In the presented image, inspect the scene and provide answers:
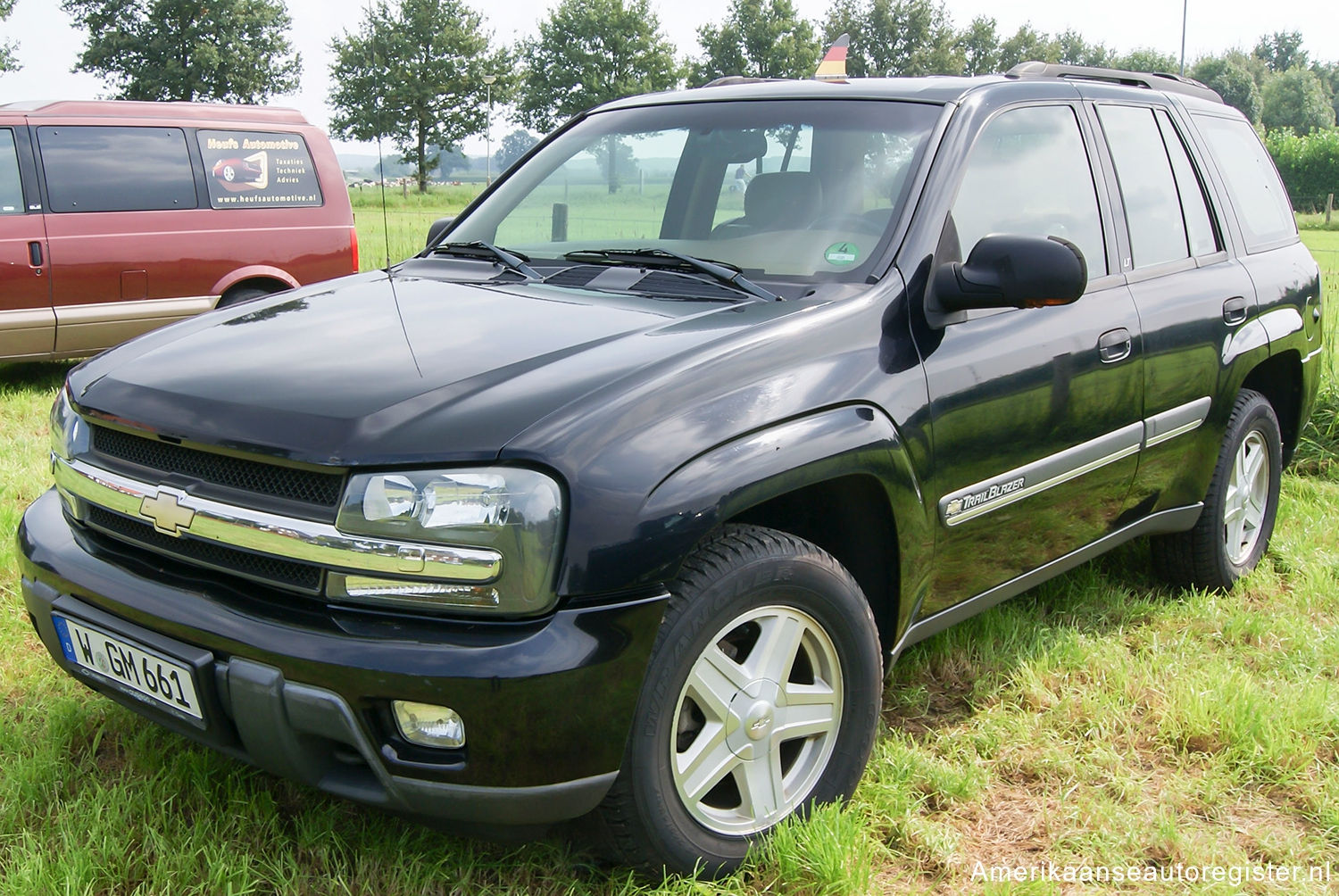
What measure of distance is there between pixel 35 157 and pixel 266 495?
261 inches

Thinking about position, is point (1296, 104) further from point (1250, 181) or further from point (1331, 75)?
point (1250, 181)

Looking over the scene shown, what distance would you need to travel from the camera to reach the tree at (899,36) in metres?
77.9

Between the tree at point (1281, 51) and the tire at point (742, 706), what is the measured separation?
135236 millimetres

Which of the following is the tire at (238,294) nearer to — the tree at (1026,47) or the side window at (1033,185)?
the side window at (1033,185)

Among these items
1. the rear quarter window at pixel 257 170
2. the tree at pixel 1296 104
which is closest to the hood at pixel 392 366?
the rear quarter window at pixel 257 170

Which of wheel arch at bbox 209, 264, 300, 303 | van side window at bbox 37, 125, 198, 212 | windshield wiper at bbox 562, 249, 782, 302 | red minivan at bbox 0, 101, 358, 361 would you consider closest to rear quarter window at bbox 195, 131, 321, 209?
red minivan at bbox 0, 101, 358, 361

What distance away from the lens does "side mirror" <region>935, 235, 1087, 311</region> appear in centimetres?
255

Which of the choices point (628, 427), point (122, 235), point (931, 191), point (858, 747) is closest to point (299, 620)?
point (628, 427)

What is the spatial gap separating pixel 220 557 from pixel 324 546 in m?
0.31

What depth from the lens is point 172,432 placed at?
2.20m

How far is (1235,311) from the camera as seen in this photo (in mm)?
3770

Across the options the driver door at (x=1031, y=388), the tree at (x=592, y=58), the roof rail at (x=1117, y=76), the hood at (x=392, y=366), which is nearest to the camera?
the hood at (x=392, y=366)

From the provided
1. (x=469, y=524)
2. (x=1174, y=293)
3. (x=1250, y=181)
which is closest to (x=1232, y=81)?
(x=1250, y=181)

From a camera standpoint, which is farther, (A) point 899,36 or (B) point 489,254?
(A) point 899,36
